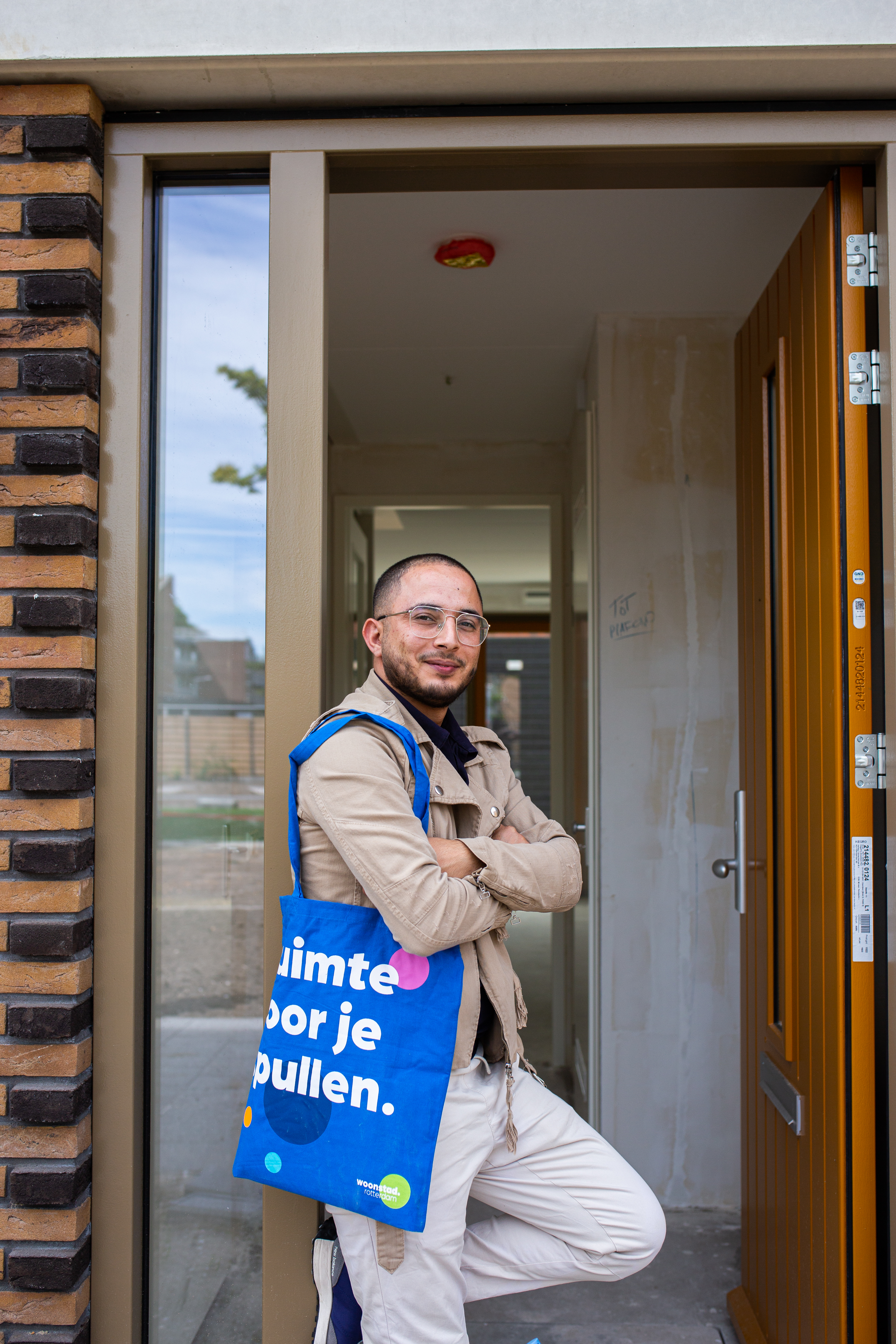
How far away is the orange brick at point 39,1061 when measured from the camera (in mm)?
1492

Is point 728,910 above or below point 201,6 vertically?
below

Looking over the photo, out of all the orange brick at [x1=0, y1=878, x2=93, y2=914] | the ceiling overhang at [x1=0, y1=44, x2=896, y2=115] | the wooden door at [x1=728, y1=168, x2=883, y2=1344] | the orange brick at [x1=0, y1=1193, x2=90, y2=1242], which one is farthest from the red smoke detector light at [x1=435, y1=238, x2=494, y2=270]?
the orange brick at [x1=0, y1=1193, x2=90, y2=1242]

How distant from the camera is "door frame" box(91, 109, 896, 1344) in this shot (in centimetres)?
155

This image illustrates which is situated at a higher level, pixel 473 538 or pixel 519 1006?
pixel 473 538

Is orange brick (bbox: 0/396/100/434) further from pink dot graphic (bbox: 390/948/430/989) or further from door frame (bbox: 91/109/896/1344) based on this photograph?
pink dot graphic (bbox: 390/948/430/989)

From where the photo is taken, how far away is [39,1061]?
4.91ft

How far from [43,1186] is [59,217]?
1.64 metres

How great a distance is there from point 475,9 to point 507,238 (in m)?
1.05

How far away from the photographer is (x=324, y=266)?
163 centimetres

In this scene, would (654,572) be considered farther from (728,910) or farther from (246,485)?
(246,485)

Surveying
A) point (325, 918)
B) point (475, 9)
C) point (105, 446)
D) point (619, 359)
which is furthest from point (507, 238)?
point (325, 918)

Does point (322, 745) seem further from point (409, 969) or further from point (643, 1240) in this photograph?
point (643, 1240)

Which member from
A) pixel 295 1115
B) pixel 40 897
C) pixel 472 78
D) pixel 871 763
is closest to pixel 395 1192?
pixel 295 1115

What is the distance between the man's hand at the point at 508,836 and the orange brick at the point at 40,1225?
36.8 inches
